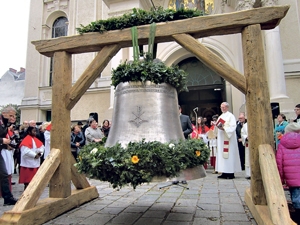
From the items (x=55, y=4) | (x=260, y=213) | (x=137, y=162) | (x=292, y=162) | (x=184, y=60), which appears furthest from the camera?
(x=55, y=4)

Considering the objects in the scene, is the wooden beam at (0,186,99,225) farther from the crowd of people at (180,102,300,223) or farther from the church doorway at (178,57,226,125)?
the church doorway at (178,57,226,125)

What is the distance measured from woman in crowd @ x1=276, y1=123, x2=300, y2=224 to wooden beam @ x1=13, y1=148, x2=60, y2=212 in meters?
3.21

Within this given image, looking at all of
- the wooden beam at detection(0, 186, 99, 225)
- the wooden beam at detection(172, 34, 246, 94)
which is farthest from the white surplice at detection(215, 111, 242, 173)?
the wooden beam at detection(0, 186, 99, 225)

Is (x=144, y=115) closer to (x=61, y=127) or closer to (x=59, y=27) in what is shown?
(x=61, y=127)

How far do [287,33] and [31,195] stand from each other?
36.8ft

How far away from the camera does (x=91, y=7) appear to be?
15.1 metres

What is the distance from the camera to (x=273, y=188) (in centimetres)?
292

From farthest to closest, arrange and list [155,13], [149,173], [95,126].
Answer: [95,126] → [155,13] → [149,173]

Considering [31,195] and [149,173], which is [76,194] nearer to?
[31,195]

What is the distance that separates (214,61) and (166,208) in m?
2.33

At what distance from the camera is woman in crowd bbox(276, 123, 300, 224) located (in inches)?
134

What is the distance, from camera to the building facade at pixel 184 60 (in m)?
9.79

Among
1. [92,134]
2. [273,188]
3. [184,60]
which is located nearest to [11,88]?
[184,60]

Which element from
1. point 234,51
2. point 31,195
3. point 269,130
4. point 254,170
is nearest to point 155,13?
point 269,130
